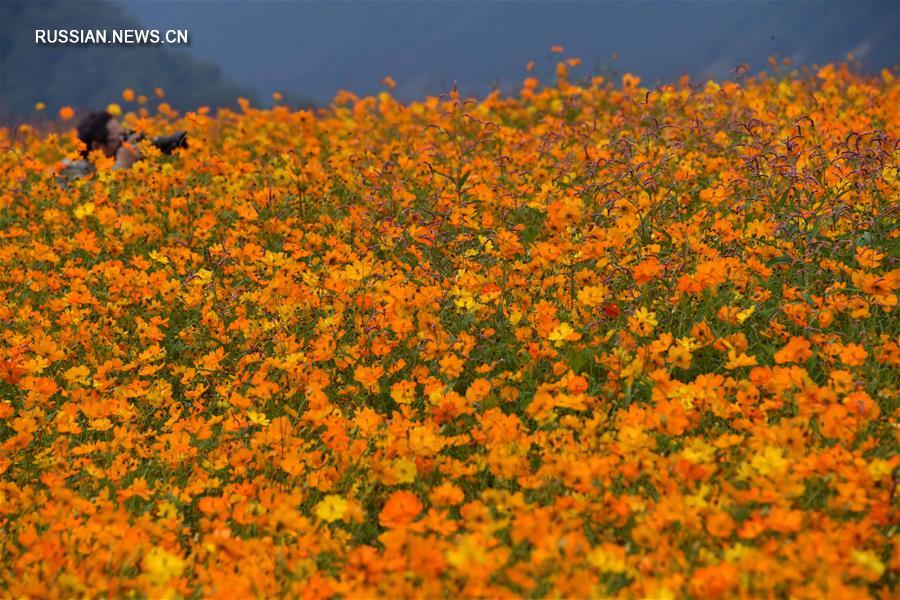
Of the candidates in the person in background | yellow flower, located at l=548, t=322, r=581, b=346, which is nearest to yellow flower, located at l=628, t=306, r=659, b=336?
yellow flower, located at l=548, t=322, r=581, b=346

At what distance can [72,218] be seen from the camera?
8.20 m

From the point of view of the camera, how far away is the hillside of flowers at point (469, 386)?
10.2 ft

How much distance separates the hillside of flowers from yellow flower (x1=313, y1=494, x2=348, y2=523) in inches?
0.6

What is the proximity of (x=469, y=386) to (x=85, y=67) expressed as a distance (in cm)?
17337

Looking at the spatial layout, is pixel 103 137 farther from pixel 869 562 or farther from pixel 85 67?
pixel 85 67

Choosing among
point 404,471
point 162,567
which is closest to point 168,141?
point 404,471

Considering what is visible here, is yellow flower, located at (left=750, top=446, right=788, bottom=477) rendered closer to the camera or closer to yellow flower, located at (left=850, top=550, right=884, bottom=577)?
yellow flower, located at (left=850, top=550, right=884, bottom=577)

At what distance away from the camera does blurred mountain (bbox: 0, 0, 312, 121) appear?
419ft

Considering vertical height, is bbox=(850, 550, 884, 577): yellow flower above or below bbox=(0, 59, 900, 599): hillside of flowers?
below

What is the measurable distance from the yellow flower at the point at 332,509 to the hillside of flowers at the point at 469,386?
0.01 m

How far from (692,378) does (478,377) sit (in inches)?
45.7

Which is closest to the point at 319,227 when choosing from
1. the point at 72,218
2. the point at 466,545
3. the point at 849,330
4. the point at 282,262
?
the point at 282,262

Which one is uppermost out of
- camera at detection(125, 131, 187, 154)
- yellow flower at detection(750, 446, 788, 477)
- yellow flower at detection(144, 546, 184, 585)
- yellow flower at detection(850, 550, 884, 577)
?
camera at detection(125, 131, 187, 154)

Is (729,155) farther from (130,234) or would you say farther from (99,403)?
(99,403)
